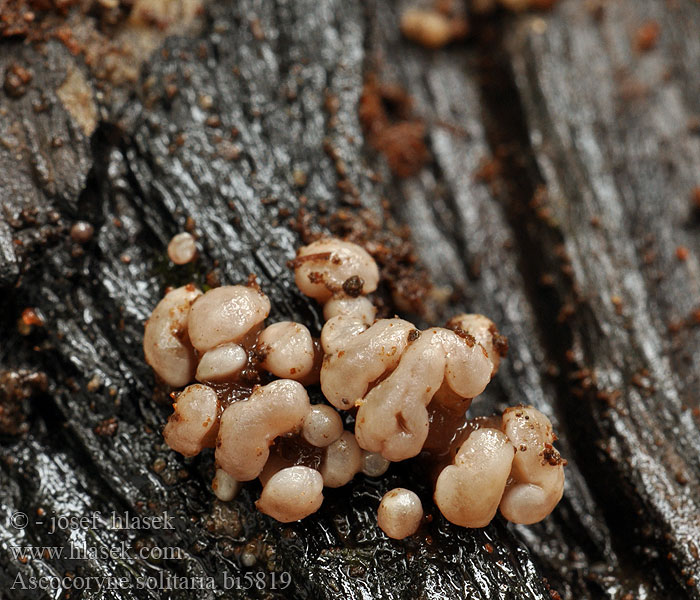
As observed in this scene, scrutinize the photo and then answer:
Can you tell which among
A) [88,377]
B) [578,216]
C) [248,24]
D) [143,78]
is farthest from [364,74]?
[88,377]

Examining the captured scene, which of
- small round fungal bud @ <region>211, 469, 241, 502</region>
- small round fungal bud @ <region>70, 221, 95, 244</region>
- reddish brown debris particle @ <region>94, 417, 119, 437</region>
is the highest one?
small round fungal bud @ <region>70, 221, 95, 244</region>

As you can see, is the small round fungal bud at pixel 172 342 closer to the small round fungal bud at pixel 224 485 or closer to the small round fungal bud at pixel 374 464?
the small round fungal bud at pixel 224 485

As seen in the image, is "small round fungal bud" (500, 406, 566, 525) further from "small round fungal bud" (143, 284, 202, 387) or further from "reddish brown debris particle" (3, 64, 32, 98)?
"reddish brown debris particle" (3, 64, 32, 98)

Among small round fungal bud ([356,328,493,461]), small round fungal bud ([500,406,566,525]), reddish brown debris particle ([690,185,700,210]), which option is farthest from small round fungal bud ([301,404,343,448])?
Result: reddish brown debris particle ([690,185,700,210])

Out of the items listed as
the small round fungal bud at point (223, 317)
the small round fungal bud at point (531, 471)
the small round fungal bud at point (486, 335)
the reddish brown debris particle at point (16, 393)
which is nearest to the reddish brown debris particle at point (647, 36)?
the small round fungal bud at point (486, 335)

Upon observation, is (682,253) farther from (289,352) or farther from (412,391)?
(289,352)
